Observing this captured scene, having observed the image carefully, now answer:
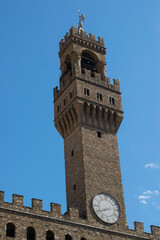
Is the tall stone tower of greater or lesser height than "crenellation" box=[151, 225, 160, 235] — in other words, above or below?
above

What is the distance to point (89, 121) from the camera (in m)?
48.2

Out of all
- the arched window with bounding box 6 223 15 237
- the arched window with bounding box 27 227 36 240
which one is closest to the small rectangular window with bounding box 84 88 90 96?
the arched window with bounding box 27 227 36 240

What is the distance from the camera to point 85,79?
5009 centimetres

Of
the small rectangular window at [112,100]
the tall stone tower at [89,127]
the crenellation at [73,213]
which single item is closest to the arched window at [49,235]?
the crenellation at [73,213]

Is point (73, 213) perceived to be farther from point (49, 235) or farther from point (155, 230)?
point (155, 230)

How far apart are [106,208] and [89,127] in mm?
8105

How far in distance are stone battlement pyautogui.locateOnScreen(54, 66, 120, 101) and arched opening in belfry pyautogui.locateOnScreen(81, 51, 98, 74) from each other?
146 cm

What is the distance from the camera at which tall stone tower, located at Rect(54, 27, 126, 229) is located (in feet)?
145

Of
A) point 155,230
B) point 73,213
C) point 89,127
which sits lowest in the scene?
point 155,230

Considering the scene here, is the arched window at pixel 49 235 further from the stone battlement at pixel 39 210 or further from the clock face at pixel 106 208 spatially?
the clock face at pixel 106 208

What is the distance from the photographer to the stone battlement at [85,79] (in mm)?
50125

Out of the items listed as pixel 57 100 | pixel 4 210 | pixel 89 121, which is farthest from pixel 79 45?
pixel 4 210

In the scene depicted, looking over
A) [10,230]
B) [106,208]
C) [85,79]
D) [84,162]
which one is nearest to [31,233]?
[10,230]

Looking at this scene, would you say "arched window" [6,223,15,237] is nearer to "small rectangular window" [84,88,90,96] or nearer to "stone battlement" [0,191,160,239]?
"stone battlement" [0,191,160,239]
